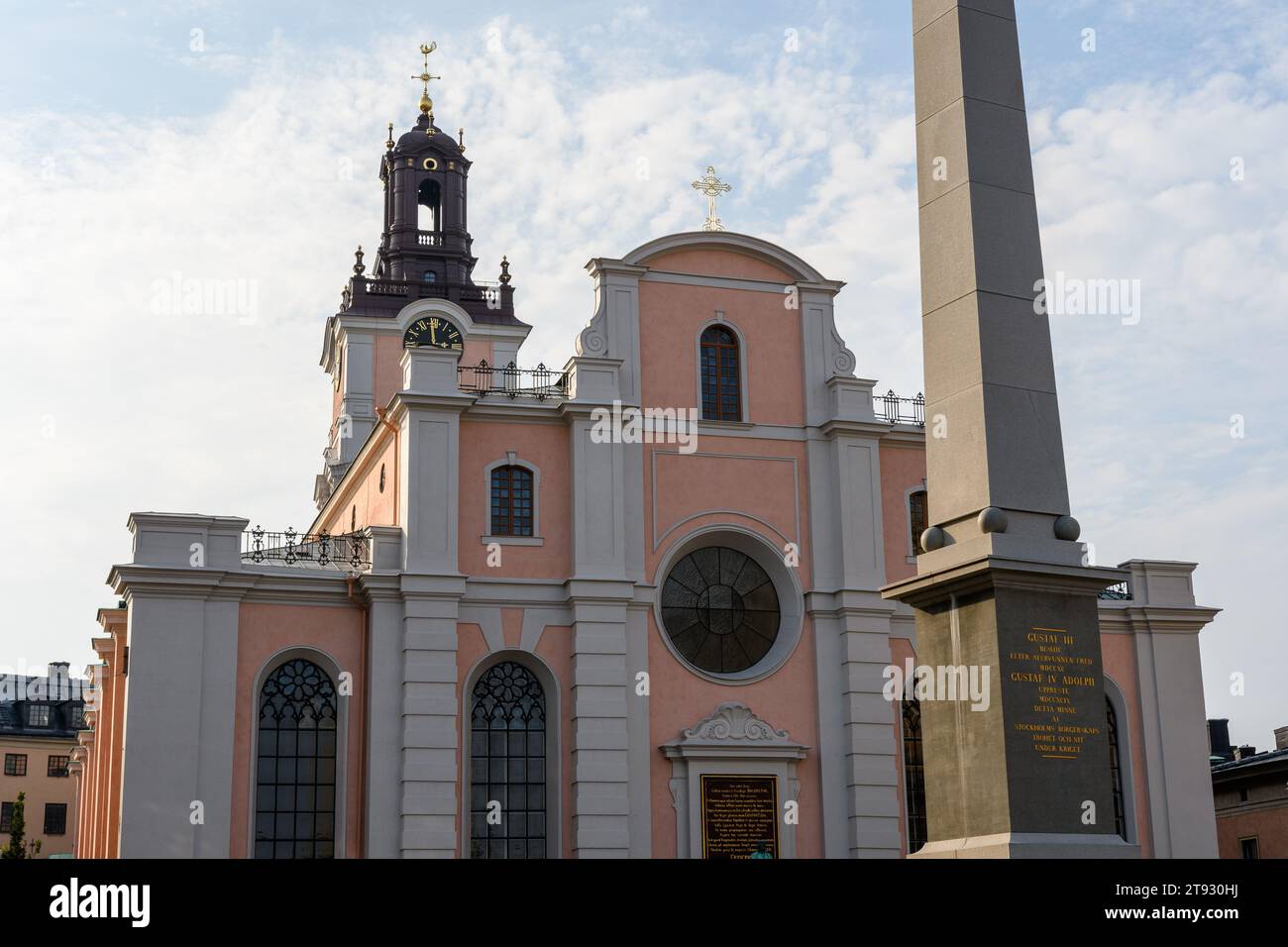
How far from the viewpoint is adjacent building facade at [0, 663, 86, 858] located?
67.5m

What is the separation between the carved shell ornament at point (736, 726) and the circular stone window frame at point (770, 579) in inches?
19.3

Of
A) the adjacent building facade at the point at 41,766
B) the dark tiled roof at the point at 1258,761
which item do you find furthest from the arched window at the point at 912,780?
the adjacent building facade at the point at 41,766

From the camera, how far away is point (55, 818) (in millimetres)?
68188

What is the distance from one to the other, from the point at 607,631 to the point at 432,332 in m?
17.8

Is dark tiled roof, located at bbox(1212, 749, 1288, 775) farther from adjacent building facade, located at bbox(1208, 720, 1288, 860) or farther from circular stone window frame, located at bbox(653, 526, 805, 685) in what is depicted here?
circular stone window frame, located at bbox(653, 526, 805, 685)

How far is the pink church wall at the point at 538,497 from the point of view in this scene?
25.9m

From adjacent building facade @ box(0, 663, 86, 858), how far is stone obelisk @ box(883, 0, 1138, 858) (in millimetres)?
58790

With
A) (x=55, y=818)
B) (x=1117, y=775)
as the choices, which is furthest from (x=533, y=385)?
(x=55, y=818)

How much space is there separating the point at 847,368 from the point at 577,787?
8.93 m

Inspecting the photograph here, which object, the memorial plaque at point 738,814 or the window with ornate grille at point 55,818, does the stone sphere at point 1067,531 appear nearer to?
the memorial plaque at point 738,814

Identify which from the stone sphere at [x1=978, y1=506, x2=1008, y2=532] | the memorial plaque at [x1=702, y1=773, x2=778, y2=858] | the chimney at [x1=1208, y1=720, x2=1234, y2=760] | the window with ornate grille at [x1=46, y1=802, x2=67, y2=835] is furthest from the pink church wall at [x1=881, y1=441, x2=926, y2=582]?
the window with ornate grille at [x1=46, y1=802, x2=67, y2=835]

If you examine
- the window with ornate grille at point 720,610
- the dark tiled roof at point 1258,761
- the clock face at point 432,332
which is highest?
the clock face at point 432,332

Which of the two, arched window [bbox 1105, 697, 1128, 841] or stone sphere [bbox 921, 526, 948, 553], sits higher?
stone sphere [bbox 921, 526, 948, 553]
